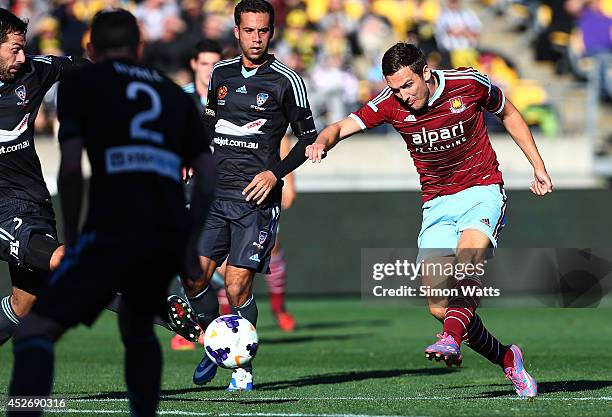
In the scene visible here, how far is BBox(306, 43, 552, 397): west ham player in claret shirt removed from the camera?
8.18 meters

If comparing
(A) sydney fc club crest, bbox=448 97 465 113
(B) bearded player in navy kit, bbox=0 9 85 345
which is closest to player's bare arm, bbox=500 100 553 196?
(A) sydney fc club crest, bbox=448 97 465 113

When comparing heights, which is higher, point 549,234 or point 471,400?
Result: point 471,400

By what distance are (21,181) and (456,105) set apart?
3177mm

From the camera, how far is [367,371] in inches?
410

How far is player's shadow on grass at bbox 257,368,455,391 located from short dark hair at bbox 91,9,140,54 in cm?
405

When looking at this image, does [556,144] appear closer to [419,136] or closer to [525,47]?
[525,47]

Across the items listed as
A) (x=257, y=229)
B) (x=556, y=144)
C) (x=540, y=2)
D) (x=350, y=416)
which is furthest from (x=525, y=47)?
(x=350, y=416)

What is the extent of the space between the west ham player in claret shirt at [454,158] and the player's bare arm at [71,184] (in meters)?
2.83

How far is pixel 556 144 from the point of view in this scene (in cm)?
1919

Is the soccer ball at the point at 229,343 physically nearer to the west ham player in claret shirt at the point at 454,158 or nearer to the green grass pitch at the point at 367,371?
the green grass pitch at the point at 367,371

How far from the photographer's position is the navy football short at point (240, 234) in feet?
29.6

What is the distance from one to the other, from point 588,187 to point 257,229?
10655 millimetres

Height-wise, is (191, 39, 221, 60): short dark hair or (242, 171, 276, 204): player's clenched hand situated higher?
(191, 39, 221, 60): short dark hair

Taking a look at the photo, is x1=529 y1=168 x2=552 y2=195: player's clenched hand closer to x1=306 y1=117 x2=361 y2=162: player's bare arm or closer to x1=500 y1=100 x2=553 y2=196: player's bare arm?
x1=500 y1=100 x2=553 y2=196: player's bare arm
